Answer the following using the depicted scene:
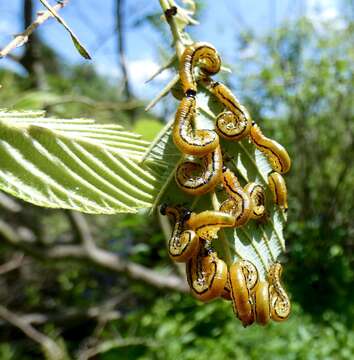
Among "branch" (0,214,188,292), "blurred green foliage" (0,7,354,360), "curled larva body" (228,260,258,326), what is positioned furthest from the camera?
"blurred green foliage" (0,7,354,360)

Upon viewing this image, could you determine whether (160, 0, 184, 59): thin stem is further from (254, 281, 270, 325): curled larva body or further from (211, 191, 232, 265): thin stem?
(254, 281, 270, 325): curled larva body

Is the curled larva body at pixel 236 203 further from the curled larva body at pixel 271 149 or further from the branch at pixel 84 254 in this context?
the branch at pixel 84 254

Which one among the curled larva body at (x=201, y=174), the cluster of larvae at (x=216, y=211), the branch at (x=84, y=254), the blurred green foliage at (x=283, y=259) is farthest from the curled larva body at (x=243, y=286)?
the blurred green foliage at (x=283, y=259)

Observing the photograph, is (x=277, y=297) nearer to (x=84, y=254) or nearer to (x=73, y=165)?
(x=73, y=165)

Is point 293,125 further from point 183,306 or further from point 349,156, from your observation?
point 183,306

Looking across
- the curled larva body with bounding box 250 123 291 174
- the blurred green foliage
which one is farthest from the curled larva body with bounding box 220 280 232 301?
the blurred green foliage

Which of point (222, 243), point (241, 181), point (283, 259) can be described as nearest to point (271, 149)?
point (241, 181)

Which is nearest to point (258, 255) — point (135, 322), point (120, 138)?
point (120, 138)
